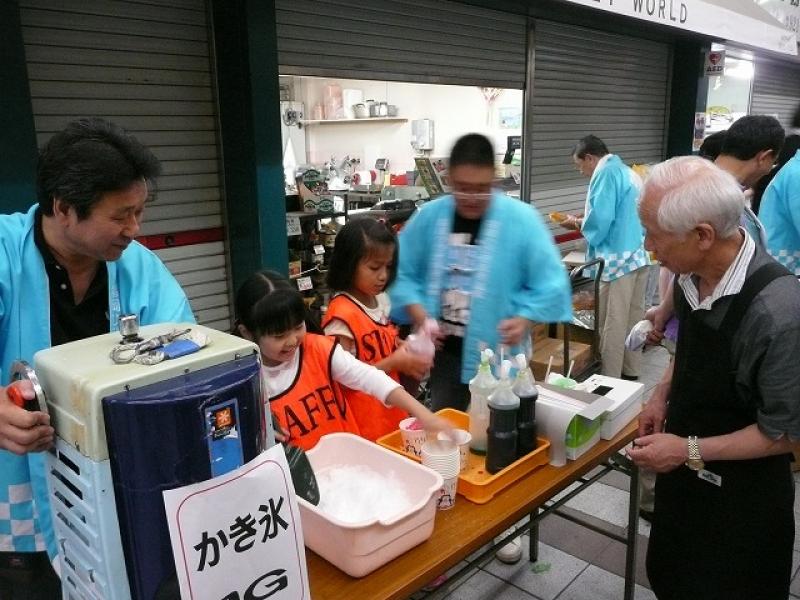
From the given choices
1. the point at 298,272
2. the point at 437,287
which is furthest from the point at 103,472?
the point at 298,272

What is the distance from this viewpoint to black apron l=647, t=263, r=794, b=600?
152 centimetres

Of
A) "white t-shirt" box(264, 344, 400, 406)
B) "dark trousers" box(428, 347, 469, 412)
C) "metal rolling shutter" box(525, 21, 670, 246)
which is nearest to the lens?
"white t-shirt" box(264, 344, 400, 406)

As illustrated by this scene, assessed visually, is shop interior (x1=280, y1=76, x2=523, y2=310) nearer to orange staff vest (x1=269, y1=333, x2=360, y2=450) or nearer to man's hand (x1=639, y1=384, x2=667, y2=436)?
man's hand (x1=639, y1=384, x2=667, y2=436)

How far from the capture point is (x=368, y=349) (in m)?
2.15

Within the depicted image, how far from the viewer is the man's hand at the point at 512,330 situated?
208 centimetres

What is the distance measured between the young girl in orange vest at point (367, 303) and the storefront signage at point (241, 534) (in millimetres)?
1048

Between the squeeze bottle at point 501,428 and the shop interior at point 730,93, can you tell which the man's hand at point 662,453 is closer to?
the squeeze bottle at point 501,428

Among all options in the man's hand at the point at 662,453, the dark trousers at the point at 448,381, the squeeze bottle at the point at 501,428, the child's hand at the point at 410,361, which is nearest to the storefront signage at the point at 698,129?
the dark trousers at the point at 448,381

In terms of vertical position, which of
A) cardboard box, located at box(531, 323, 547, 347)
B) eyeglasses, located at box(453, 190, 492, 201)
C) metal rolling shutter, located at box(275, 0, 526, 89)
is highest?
metal rolling shutter, located at box(275, 0, 526, 89)

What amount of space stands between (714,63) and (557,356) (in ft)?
14.1

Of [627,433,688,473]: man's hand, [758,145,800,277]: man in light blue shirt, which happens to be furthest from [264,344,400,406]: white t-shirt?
[758,145,800,277]: man in light blue shirt

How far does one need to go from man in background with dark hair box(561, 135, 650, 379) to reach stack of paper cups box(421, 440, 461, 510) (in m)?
3.07

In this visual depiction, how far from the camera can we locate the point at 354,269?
7.29 feet

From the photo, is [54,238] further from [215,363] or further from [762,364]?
[762,364]
